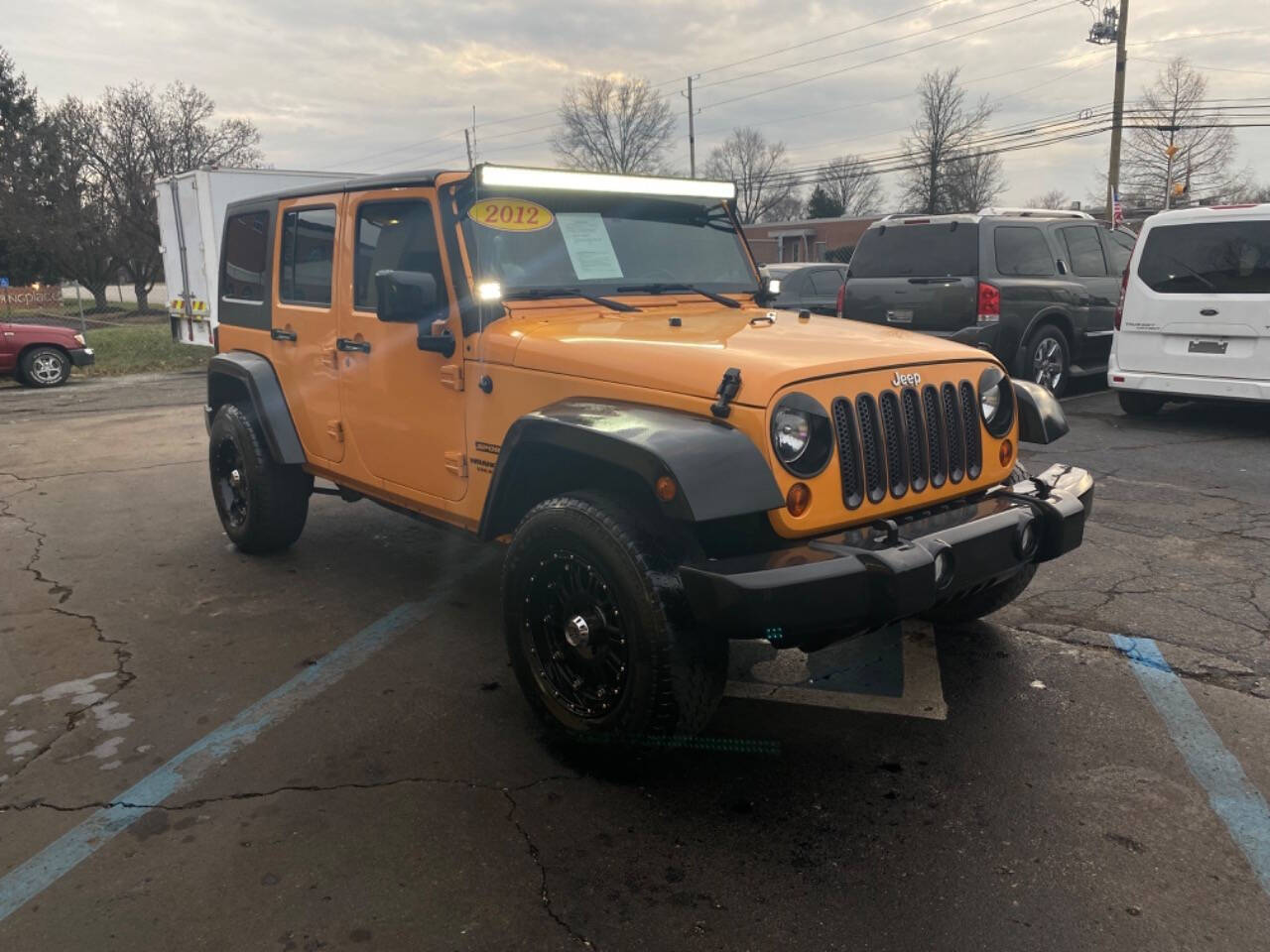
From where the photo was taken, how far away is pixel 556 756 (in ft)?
10.8

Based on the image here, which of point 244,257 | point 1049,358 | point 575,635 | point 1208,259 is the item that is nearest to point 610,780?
point 575,635

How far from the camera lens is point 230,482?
5.71 meters

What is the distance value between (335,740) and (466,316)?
5.40ft

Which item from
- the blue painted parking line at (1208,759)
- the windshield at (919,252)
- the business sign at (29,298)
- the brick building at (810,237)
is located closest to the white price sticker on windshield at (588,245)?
the blue painted parking line at (1208,759)

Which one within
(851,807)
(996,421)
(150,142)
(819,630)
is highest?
(150,142)

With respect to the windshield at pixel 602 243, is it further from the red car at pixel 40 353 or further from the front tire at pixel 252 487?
the red car at pixel 40 353

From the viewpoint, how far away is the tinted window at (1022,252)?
9.64 metres

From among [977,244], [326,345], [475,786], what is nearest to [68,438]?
[326,345]

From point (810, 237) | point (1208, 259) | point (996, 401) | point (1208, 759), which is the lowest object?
point (1208, 759)

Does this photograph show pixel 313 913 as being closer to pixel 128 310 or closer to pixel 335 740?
pixel 335 740

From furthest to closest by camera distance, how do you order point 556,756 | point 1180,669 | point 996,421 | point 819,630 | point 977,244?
point 977,244, point 1180,669, point 996,421, point 556,756, point 819,630

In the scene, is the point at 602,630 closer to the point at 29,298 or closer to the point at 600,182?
the point at 600,182

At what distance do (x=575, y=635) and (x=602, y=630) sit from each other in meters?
0.10

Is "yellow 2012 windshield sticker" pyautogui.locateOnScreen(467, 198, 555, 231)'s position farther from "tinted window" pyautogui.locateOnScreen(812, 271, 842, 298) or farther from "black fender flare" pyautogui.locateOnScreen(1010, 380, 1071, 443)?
"tinted window" pyautogui.locateOnScreen(812, 271, 842, 298)
